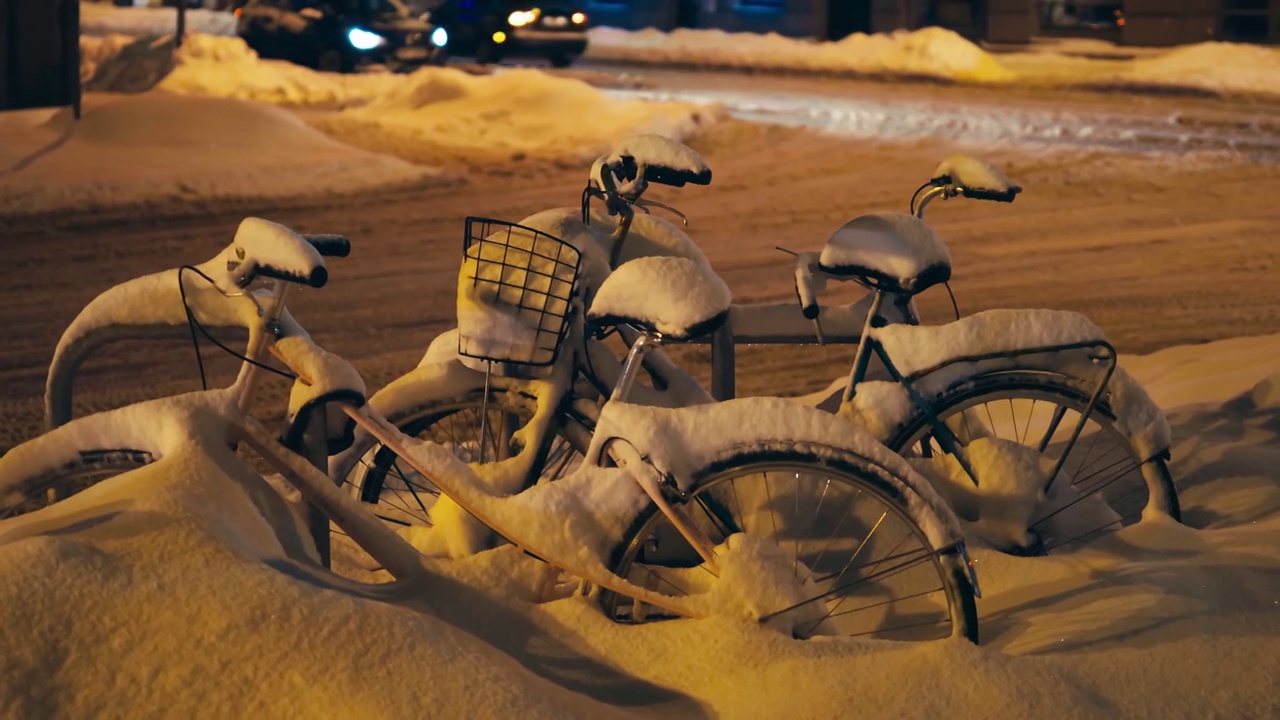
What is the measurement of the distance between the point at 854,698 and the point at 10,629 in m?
1.54

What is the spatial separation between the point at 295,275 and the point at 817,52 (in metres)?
23.7

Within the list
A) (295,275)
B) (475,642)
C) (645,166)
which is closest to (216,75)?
(645,166)

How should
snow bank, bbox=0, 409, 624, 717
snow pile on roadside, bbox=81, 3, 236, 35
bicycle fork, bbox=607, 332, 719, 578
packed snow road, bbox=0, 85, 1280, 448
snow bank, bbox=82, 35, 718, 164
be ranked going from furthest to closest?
snow pile on roadside, bbox=81, 3, 236, 35 → snow bank, bbox=82, 35, 718, 164 → packed snow road, bbox=0, 85, 1280, 448 → bicycle fork, bbox=607, 332, 719, 578 → snow bank, bbox=0, 409, 624, 717

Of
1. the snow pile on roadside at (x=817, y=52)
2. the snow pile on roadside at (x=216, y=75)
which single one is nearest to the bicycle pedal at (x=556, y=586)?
the snow pile on roadside at (x=216, y=75)

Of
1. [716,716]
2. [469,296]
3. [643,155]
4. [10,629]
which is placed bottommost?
[716,716]

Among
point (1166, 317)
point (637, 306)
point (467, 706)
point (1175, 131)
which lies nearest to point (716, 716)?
point (467, 706)

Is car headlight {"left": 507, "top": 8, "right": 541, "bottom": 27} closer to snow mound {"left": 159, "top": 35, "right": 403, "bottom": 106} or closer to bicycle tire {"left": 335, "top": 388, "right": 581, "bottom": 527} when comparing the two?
snow mound {"left": 159, "top": 35, "right": 403, "bottom": 106}

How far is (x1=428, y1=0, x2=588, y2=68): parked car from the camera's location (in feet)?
79.6

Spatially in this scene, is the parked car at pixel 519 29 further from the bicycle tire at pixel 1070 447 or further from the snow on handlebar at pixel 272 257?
the snow on handlebar at pixel 272 257

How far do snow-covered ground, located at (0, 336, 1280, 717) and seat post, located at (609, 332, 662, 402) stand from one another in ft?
1.36

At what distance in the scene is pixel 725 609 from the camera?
3066mm

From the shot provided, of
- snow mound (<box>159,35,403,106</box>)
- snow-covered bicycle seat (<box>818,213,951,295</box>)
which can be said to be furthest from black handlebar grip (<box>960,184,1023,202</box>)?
A: snow mound (<box>159,35,403,106</box>)

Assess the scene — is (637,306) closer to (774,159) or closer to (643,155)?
(643,155)

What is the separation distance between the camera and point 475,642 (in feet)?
9.73
